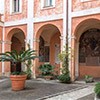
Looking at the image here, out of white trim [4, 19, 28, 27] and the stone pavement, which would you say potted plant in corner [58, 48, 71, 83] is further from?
white trim [4, 19, 28, 27]

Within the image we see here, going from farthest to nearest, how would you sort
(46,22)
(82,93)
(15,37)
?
(15,37)
(46,22)
(82,93)

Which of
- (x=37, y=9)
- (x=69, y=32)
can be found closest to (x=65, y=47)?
(x=69, y=32)

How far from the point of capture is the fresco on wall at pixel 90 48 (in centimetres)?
2012

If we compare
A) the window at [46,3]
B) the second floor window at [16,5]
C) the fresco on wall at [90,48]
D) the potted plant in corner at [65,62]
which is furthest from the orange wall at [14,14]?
the fresco on wall at [90,48]

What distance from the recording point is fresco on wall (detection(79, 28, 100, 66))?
20.1 meters

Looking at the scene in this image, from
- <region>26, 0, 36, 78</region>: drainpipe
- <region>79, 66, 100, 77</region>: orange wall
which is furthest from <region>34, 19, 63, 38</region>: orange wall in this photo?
<region>79, 66, 100, 77</region>: orange wall

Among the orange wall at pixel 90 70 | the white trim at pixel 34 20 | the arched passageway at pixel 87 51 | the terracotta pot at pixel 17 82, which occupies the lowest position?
the terracotta pot at pixel 17 82

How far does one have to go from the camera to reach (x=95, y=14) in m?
16.3

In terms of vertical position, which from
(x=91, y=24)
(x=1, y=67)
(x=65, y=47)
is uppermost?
(x=91, y=24)

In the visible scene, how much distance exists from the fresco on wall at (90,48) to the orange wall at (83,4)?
11.8ft

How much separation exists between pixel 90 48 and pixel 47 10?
4.74 m

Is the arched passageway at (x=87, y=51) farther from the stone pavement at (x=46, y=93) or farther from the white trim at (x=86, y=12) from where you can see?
the stone pavement at (x=46, y=93)

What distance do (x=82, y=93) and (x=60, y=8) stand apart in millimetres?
7378

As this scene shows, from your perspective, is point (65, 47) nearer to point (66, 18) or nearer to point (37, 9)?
point (66, 18)
